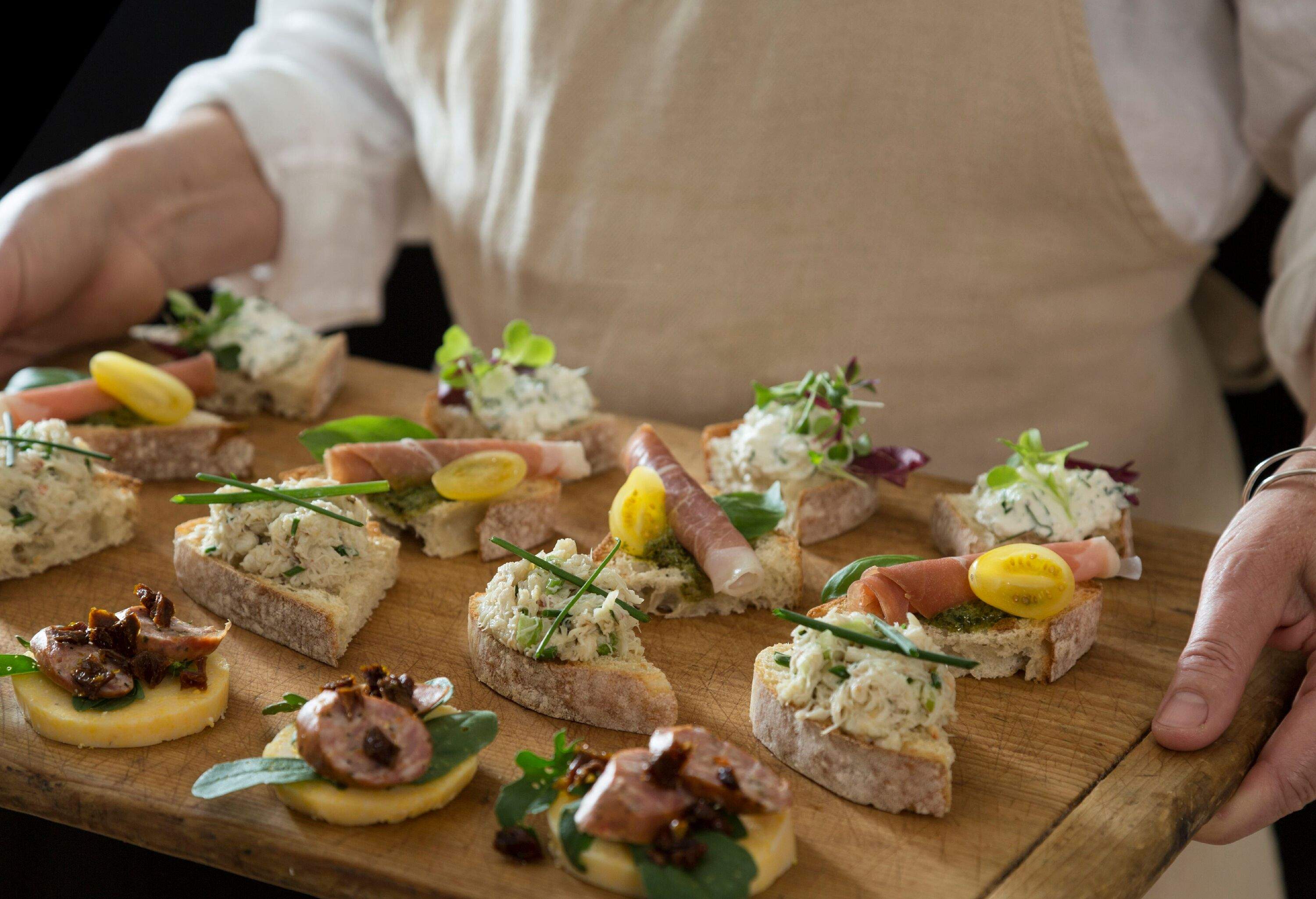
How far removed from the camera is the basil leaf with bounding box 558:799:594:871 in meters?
1.81

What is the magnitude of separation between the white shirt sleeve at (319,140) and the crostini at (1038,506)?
2.48 metres

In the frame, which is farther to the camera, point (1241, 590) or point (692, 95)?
point (692, 95)

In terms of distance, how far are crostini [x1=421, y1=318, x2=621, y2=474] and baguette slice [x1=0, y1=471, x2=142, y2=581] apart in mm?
874

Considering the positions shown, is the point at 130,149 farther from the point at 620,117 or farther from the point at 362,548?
the point at 362,548

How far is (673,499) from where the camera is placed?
9.07 feet

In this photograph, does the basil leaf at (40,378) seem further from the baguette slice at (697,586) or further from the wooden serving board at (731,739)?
the baguette slice at (697,586)

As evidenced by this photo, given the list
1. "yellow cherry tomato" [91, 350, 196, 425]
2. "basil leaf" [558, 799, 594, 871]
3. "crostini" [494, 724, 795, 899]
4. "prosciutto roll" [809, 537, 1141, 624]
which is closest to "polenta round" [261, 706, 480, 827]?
"crostini" [494, 724, 795, 899]

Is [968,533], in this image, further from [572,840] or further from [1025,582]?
[572,840]

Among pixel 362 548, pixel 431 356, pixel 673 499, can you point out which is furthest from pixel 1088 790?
pixel 431 356

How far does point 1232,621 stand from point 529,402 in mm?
1920

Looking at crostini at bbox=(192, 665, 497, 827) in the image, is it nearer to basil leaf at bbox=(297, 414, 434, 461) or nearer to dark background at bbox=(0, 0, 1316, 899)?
dark background at bbox=(0, 0, 1316, 899)

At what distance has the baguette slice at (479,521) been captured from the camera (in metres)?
2.86

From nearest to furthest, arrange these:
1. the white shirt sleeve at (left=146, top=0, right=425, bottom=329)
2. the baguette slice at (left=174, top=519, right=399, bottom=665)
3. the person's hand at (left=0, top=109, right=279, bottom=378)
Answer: the baguette slice at (left=174, top=519, right=399, bottom=665)
the person's hand at (left=0, top=109, right=279, bottom=378)
the white shirt sleeve at (left=146, top=0, right=425, bottom=329)

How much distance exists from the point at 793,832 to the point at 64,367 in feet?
9.90
